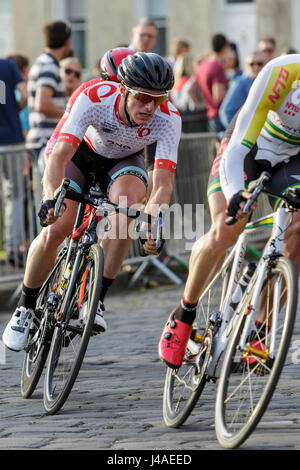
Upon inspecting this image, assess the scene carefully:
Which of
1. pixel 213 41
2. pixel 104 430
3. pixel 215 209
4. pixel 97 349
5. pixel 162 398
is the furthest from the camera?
pixel 213 41

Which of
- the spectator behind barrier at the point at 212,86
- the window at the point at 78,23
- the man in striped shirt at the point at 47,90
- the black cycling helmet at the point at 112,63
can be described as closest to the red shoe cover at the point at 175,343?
the black cycling helmet at the point at 112,63

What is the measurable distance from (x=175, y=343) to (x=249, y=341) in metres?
0.84

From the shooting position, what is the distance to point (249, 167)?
19.0ft

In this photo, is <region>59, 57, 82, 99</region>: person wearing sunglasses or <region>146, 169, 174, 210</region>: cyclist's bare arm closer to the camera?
<region>146, 169, 174, 210</region>: cyclist's bare arm

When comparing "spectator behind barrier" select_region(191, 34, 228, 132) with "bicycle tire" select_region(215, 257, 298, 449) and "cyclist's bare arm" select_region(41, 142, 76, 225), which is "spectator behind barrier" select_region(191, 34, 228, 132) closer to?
"cyclist's bare arm" select_region(41, 142, 76, 225)

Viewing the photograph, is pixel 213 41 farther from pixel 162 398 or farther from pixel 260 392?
pixel 260 392

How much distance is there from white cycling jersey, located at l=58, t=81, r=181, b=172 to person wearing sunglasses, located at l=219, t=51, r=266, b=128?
5493 mm

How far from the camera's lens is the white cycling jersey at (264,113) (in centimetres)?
513

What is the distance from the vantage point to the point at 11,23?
3005cm

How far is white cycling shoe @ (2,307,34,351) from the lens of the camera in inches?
248

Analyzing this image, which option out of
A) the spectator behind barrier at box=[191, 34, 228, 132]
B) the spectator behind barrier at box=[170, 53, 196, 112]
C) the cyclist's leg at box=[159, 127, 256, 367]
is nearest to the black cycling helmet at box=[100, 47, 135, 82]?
the cyclist's leg at box=[159, 127, 256, 367]

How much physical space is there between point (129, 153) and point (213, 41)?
920 centimetres

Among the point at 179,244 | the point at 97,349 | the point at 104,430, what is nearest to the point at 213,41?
the point at 179,244

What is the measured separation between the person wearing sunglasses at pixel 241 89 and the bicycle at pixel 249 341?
Answer: 6624 mm
